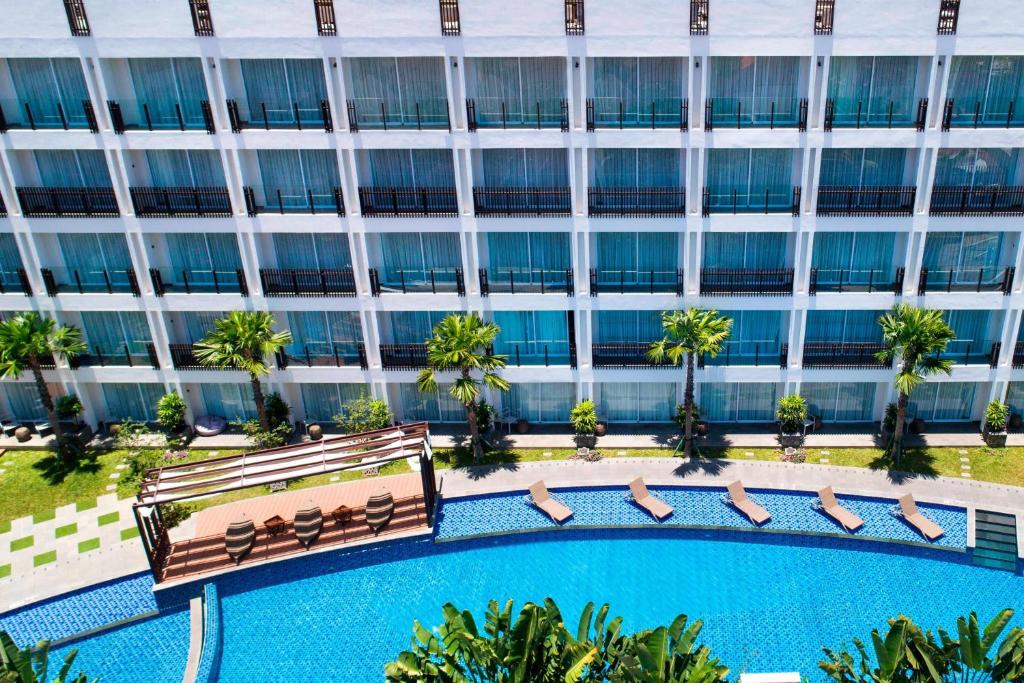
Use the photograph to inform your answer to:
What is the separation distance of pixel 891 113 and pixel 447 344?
19.8 m

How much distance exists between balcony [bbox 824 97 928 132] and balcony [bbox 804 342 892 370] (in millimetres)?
9176

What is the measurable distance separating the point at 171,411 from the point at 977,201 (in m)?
35.5

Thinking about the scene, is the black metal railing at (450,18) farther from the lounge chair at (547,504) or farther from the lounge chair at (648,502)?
the lounge chair at (648,502)

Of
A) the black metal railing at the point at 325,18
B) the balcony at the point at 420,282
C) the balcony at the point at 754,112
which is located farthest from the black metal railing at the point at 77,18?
the balcony at the point at 754,112

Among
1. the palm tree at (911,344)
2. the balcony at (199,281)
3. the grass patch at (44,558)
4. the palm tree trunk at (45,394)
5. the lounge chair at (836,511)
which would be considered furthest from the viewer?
the balcony at (199,281)

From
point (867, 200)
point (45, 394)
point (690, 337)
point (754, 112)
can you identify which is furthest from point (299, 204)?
point (867, 200)

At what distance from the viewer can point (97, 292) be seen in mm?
33094

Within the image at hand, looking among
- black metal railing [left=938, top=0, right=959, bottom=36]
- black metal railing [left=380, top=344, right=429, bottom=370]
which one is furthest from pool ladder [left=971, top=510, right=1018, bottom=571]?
black metal railing [left=380, top=344, right=429, bottom=370]

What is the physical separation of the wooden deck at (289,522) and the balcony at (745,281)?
1487 centimetres

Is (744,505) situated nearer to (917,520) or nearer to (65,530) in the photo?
(917,520)

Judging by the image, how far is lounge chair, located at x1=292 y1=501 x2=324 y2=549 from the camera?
26.9m

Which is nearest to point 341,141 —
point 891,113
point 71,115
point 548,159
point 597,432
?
point 548,159

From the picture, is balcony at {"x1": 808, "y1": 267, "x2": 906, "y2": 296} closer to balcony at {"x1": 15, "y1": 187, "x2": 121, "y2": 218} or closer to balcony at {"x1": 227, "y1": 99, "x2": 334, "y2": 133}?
balcony at {"x1": 227, "y1": 99, "x2": 334, "y2": 133}

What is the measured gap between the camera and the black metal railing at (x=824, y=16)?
26906 millimetres
